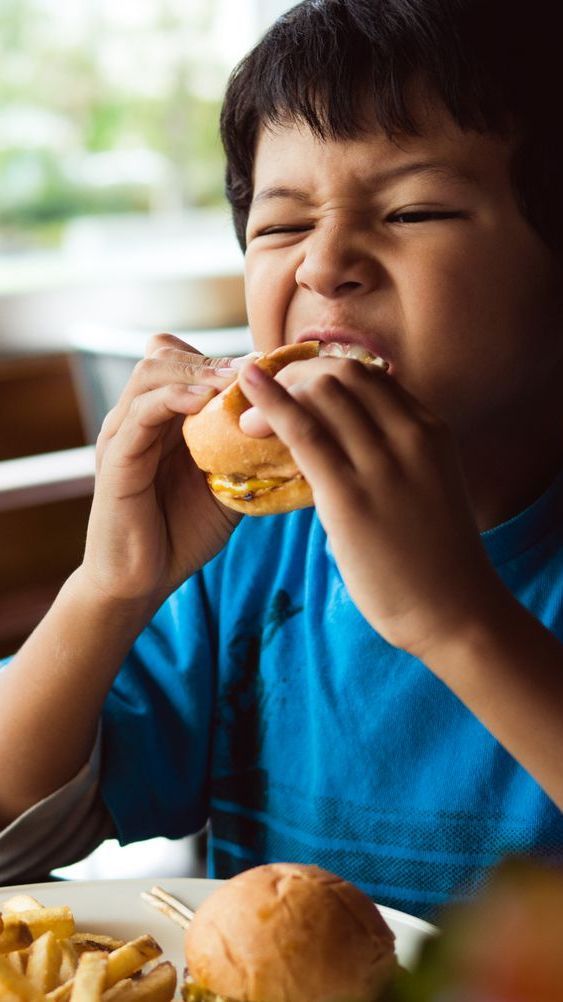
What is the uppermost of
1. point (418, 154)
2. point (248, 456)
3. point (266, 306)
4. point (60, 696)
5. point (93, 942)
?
point (418, 154)

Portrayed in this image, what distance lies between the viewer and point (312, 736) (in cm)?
129

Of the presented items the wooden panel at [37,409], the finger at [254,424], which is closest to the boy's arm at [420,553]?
the finger at [254,424]

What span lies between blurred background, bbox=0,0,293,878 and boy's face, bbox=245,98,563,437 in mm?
2858

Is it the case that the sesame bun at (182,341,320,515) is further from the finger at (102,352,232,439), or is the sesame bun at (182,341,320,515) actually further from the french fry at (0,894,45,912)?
the french fry at (0,894,45,912)

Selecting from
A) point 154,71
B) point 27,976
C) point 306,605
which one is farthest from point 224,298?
point 27,976

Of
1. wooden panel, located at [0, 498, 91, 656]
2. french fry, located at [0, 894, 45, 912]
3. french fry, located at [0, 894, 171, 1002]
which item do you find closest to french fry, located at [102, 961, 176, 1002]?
french fry, located at [0, 894, 171, 1002]

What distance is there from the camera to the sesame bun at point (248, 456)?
99 centimetres

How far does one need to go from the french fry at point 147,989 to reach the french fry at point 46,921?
77mm

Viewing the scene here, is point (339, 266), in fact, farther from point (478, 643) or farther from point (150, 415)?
point (478, 643)

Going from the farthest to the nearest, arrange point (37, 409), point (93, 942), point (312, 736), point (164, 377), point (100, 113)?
point (100, 113)
point (37, 409)
point (312, 736)
point (164, 377)
point (93, 942)

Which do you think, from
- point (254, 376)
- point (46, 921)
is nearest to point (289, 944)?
point (46, 921)

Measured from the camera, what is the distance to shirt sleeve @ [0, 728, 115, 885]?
111 centimetres

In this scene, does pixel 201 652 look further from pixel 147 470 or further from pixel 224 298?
pixel 224 298

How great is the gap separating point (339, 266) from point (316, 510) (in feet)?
0.89
